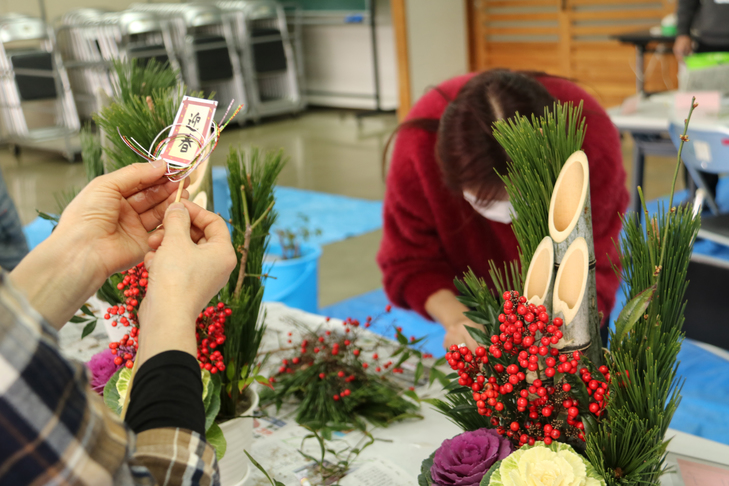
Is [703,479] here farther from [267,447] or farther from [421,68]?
[421,68]

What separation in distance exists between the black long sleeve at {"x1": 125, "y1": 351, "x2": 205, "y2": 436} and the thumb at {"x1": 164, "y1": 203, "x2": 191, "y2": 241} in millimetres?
135

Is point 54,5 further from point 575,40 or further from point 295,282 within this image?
point 295,282

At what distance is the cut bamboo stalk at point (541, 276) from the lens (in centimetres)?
64

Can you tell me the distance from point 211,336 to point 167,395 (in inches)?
12.3

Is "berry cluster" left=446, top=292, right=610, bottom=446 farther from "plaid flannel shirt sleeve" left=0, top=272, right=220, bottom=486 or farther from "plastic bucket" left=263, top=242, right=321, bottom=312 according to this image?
"plastic bucket" left=263, top=242, right=321, bottom=312

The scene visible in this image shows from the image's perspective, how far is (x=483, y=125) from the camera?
1.11 metres

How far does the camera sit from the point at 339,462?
0.93m

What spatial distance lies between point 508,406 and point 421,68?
6.02m

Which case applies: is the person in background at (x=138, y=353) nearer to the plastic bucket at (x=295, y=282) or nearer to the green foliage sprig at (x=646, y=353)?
the green foliage sprig at (x=646, y=353)

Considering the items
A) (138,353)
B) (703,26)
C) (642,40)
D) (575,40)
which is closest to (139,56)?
(575,40)

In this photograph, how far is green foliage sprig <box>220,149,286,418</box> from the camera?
880 mm

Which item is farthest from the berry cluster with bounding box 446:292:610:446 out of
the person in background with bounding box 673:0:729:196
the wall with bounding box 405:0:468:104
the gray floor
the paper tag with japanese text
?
the wall with bounding box 405:0:468:104

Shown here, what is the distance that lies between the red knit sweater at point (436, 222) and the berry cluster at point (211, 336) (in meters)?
0.67

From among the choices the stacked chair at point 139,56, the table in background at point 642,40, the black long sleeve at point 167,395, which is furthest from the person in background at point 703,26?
the stacked chair at point 139,56
